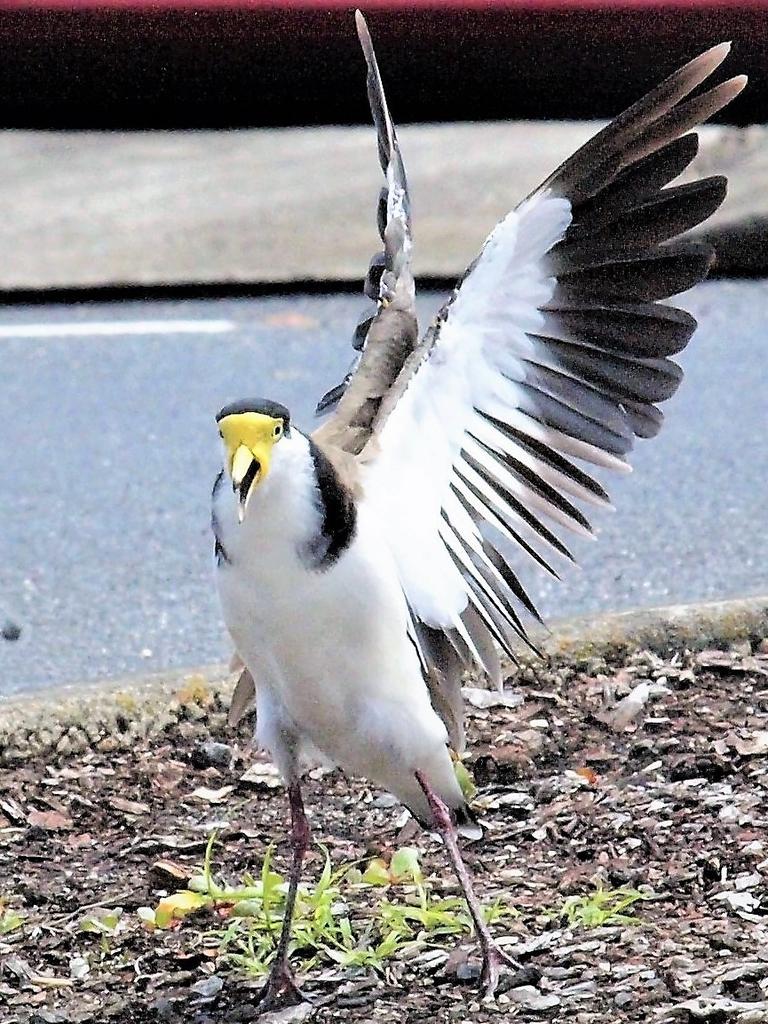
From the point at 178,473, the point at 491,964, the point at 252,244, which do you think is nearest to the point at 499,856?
the point at 491,964

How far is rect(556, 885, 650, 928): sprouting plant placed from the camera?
3021 millimetres

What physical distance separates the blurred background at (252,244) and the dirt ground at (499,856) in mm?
960

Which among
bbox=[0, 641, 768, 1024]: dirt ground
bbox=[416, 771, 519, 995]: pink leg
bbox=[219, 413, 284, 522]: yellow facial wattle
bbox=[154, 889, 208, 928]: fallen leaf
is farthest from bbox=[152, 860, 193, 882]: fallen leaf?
bbox=[219, 413, 284, 522]: yellow facial wattle

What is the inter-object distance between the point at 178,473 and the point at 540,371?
2.82 metres

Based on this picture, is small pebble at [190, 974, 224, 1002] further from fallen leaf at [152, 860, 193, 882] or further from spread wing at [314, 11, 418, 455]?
spread wing at [314, 11, 418, 455]

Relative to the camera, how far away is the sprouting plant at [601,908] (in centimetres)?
302

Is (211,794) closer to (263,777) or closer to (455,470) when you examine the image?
(263,777)

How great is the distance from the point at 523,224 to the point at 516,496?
45 centimetres

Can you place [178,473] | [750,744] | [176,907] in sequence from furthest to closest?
[178,473]
[750,744]
[176,907]

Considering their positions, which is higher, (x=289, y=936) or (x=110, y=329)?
(x=110, y=329)

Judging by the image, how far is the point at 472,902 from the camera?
9.70 ft

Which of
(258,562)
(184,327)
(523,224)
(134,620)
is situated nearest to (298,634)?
(258,562)

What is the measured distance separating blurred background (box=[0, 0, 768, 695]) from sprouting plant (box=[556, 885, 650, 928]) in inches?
64.2

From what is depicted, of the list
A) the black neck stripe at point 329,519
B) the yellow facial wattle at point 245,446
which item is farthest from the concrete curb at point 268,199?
the yellow facial wattle at point 245,446
